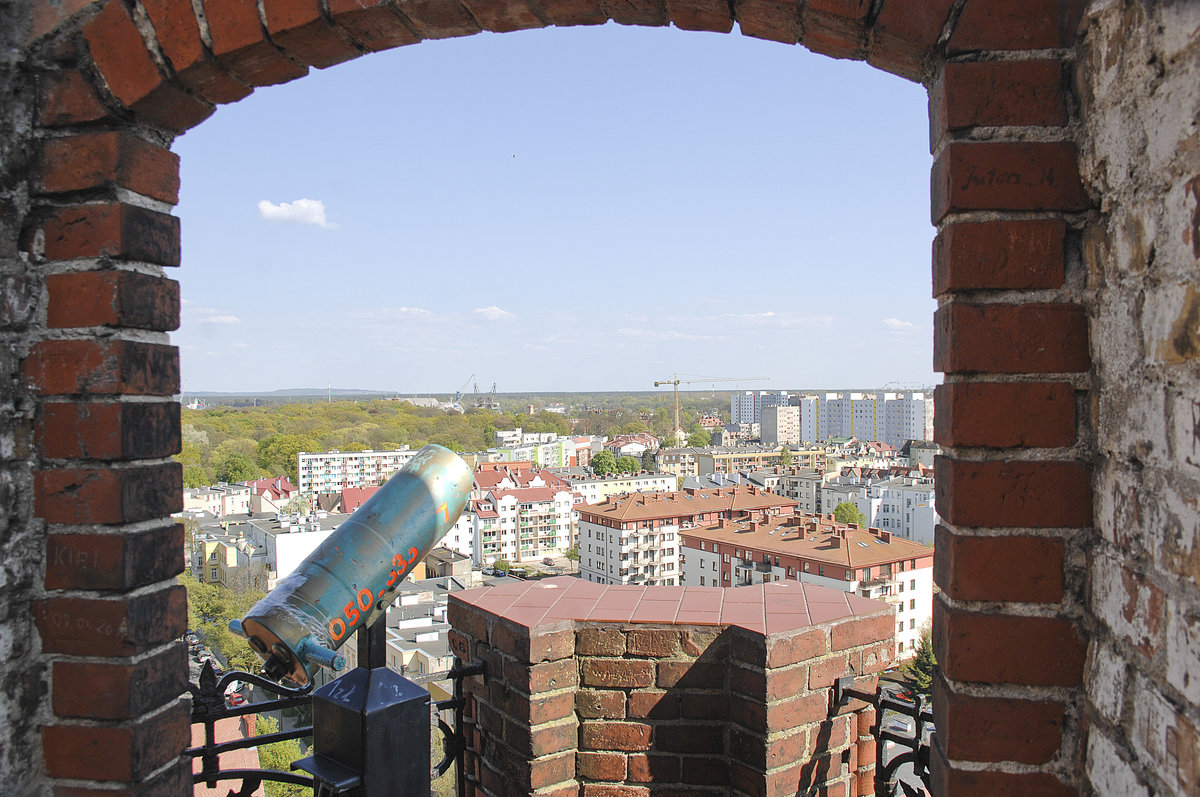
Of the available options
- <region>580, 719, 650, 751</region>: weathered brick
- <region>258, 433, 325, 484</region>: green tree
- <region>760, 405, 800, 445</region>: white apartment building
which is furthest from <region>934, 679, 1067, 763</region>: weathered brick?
<region>760, 405, 800, 445</region>: white apartment building

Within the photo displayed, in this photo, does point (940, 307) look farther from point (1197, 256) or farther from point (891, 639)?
point (891, 639)

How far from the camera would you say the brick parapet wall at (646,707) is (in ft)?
6.95

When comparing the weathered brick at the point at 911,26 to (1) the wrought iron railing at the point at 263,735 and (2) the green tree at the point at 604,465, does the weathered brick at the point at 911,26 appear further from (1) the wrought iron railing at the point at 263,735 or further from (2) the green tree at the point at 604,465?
(2) the green tree at the point at 604,465

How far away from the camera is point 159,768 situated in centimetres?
146

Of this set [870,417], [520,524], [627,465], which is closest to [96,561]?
[520,524]

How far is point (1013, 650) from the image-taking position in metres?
1.13

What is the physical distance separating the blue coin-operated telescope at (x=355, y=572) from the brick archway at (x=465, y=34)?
23 centimetres

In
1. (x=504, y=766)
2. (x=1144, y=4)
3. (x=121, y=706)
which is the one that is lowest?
(x=504, y=766)

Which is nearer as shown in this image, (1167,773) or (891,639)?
(1167,773)

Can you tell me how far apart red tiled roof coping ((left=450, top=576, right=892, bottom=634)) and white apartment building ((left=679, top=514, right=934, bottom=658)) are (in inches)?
744

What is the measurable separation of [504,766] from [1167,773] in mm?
1734

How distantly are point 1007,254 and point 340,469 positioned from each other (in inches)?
2590

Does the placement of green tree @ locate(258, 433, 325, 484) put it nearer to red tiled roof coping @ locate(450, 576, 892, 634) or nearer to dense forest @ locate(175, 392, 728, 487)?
dense forest @ locate(175, 392, 728, 487)

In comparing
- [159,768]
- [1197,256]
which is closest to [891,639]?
[1197,256]
